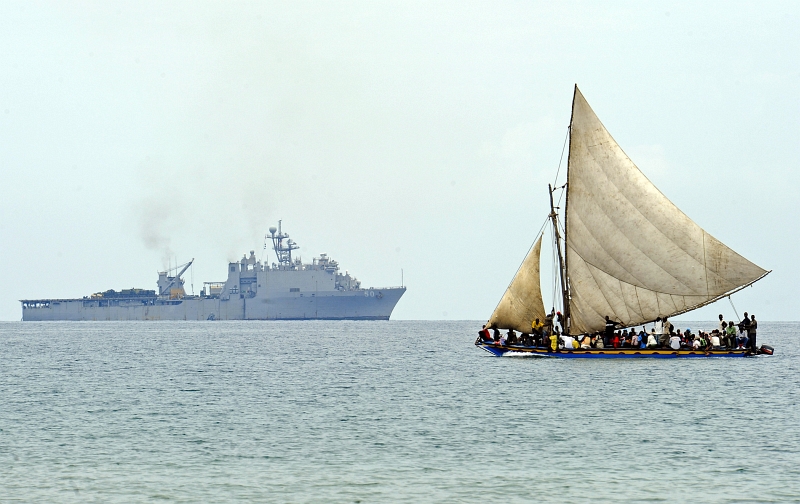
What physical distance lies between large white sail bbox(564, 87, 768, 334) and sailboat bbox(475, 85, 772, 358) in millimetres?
41

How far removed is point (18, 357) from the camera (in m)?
64.3

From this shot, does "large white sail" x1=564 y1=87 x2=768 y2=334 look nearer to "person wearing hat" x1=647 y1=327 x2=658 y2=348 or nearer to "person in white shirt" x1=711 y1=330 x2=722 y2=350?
"person wearing hat" x1=647 y1=327 x2=658 y2=348

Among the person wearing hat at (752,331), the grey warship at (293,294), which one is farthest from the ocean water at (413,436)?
the grey warship at (293,294)

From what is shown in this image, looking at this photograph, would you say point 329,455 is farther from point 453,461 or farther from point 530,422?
point 530,422

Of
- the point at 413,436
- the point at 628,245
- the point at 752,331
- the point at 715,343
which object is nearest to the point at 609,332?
the point at 628,245

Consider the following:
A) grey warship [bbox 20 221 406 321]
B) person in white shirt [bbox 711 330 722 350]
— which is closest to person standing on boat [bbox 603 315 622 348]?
person in white shirt [bbox 711 330 722 350]

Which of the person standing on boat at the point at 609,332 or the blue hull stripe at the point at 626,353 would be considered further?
the person standing on boat at the point at 609,332

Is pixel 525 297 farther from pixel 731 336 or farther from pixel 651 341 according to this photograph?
pixel 731 336

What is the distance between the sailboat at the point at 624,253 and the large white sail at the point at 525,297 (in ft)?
0.54

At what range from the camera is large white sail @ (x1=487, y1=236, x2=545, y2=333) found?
44594 mm

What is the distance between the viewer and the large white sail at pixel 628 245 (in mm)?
41625

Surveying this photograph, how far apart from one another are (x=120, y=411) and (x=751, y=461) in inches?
719

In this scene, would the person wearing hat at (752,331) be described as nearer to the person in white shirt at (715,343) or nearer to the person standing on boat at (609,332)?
the person in white shirt at (715,343)

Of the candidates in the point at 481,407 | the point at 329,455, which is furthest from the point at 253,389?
the point at 329,455
